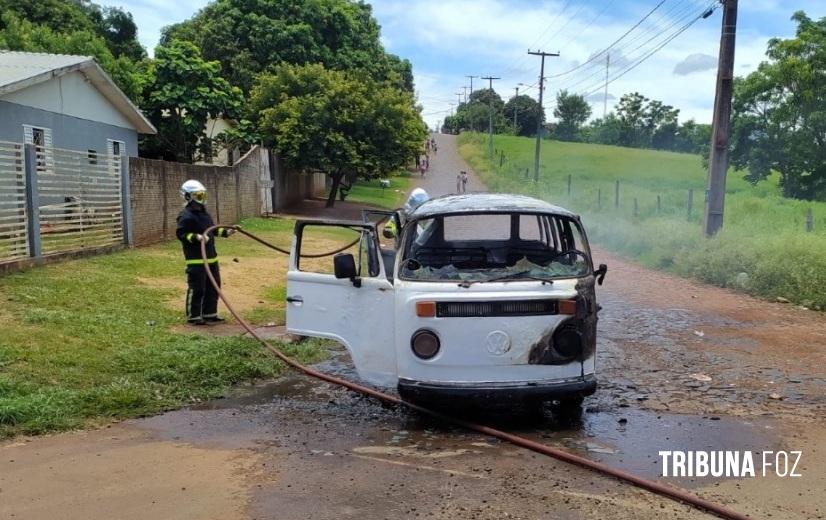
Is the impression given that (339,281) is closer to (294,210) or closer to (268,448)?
(268,448)

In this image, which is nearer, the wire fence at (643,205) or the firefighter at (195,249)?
the firefighter at (195,249)

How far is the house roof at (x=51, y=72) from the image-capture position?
1581cm

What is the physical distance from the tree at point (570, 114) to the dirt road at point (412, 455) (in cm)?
10485

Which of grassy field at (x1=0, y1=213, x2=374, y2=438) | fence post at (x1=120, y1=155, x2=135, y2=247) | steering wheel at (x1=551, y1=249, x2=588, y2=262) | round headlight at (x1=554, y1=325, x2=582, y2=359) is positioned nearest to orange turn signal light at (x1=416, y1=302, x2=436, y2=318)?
round headlight at (x1=554, y1=325, x2=582, y2=359)

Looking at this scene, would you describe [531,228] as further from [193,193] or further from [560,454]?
[193,193]

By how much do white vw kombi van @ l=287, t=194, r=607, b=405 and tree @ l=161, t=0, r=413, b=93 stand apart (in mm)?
29918

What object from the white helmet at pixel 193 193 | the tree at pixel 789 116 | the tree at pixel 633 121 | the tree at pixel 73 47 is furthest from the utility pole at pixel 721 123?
the tree at pixel 633 121

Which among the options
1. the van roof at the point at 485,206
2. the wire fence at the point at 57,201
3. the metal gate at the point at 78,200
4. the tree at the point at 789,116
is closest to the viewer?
the van roof at the point at 485,206

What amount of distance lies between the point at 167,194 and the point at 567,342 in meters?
13.1

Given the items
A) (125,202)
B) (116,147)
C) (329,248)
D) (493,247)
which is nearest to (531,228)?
(493,247)

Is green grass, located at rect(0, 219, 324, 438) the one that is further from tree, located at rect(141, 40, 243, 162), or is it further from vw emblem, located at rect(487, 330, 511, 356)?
tree, located at rect(141, 40, 243, 162)

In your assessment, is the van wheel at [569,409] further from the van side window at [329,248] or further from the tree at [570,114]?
the tree at [570,114]

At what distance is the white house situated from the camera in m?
16.2

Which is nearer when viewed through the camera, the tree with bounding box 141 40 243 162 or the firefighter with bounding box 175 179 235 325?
the firefighter with bounding box 175 179 235 325
